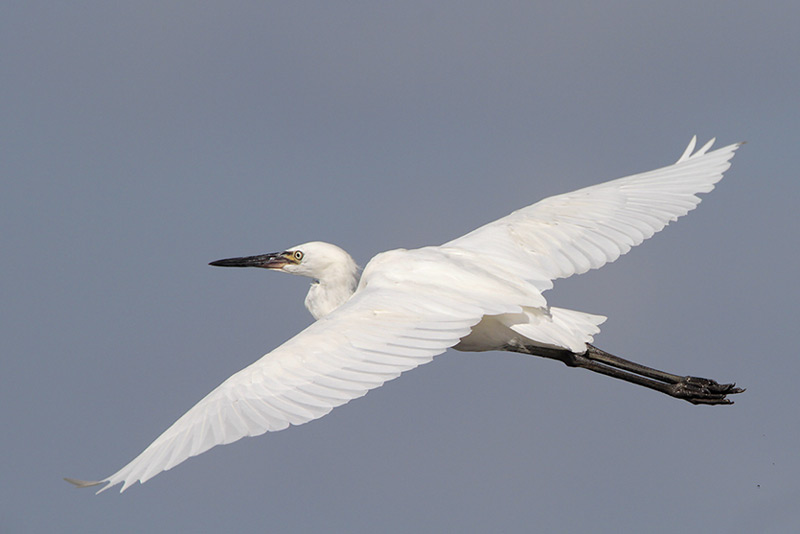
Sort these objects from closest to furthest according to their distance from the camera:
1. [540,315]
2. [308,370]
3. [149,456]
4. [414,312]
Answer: [149,456] < [308,370] < [414,312] < [540,315]

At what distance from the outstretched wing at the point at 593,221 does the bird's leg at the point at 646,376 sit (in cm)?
99

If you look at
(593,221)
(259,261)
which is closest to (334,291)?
(259,261)

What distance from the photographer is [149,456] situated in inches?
264

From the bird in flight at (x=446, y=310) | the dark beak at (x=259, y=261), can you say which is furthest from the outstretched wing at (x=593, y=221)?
the dark beak at (x=259, y=261)

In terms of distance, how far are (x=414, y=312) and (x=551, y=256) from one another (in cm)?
226

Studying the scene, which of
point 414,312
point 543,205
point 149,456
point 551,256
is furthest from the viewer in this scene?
point 543,205

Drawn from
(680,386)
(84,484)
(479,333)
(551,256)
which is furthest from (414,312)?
(680,386)

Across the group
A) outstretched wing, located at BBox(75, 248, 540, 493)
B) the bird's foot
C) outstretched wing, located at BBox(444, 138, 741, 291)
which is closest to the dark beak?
outstretched wing, located at BBox(444, 138, 741, 291)

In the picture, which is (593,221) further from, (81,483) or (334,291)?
(81,483)

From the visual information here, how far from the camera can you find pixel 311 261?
37.1ft

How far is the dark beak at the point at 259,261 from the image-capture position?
38.2 ft

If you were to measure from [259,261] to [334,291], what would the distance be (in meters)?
1.13

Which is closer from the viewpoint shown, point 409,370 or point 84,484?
point 84,484

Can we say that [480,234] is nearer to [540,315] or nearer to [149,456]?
[540,315]
